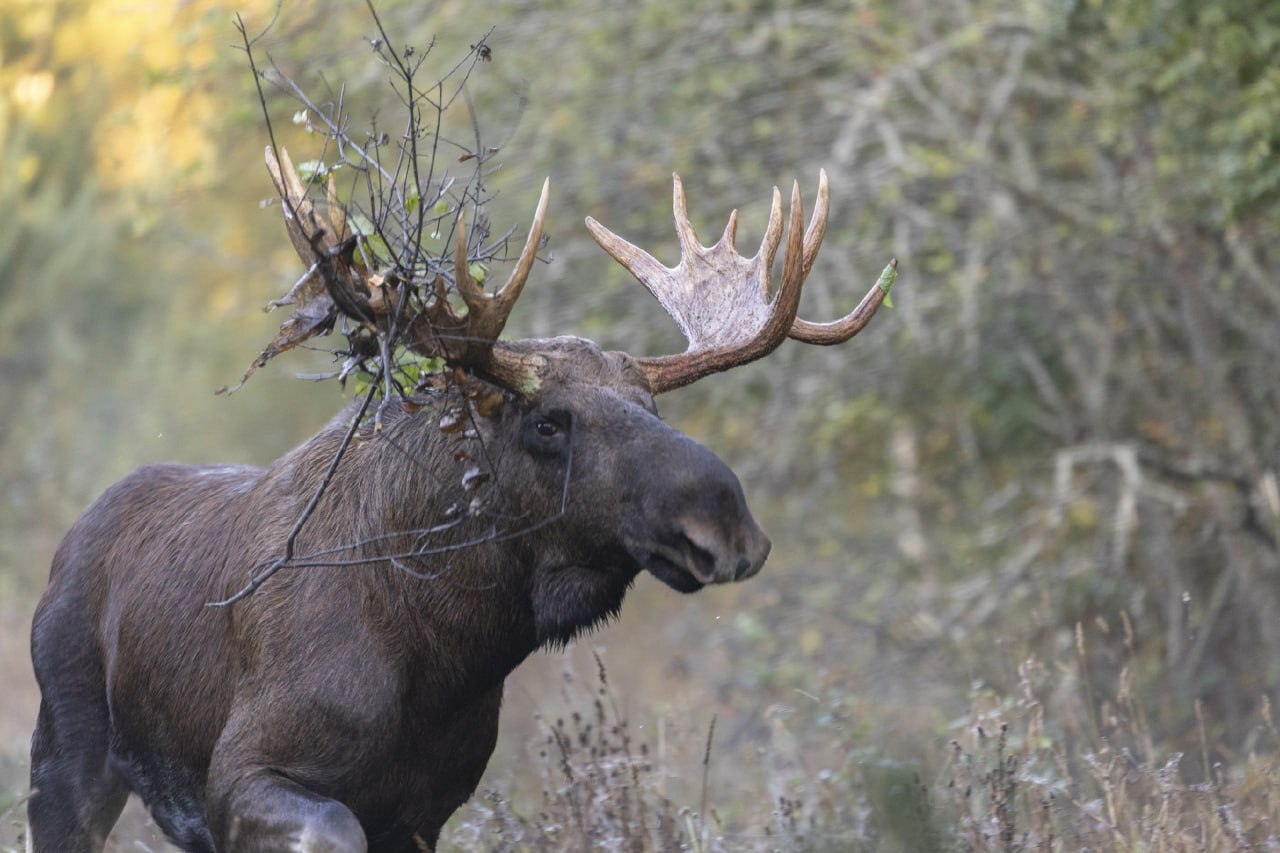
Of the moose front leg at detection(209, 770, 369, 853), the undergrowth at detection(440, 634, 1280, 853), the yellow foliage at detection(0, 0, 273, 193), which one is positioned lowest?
the undergrowth at detection(440, 634, 1280, 853)

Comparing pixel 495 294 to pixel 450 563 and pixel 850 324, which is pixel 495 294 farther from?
pixel 850 324

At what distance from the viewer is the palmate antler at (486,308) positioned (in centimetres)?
466

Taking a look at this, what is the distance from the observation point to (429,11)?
39.6 feet

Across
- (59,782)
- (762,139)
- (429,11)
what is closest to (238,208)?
(429,11)

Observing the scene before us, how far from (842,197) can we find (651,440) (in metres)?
7.31

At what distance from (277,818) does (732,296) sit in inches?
83.4

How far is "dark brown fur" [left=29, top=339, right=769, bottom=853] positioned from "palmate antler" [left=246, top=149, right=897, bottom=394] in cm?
16

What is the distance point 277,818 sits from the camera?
4645 millimetres

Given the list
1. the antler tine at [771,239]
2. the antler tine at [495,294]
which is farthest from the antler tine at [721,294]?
the antler tine at [495,294]

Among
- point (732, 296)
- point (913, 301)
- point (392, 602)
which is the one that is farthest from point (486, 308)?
point (913, 301)

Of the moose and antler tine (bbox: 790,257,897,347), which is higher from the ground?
antler tine (bbox: 790,257,897,347)

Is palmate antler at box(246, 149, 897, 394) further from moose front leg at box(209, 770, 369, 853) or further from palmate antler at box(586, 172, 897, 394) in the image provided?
moose front leg at box(209, 770, 369, 853)

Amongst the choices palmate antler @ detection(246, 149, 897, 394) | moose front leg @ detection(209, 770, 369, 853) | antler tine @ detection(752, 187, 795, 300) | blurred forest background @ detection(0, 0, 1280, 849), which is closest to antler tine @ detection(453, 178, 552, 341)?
palmate antler @ detection(246, 149, 897, 394)

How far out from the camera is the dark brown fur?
4.66 metres
